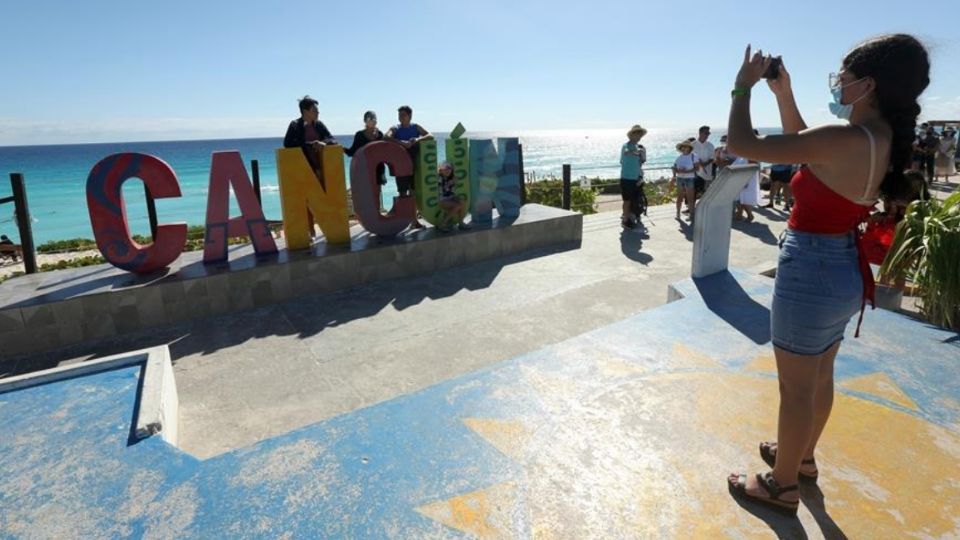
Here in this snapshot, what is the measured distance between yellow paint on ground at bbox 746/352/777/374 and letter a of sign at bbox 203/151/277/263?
5.61 m

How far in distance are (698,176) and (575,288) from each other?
635 centimetres

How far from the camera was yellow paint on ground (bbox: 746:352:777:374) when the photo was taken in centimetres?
394

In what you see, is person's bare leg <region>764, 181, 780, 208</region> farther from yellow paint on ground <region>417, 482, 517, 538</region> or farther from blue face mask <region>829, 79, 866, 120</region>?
yellow paint on ground <region>417, 482, 517, 538</region>

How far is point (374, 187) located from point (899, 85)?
6360 mm

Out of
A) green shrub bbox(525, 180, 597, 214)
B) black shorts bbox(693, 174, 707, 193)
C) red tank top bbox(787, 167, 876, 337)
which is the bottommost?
green shrub bbox(525, 180, 597, 214)

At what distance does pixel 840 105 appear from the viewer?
2.18m

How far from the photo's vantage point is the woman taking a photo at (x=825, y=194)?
2.01m

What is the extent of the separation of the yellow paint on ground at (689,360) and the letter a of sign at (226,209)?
5083 millimetres

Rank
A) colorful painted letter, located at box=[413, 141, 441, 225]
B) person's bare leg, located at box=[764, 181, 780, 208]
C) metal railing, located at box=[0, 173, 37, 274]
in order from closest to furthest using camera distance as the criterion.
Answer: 1. metal railing, located at box=[0, 173, 37, 274]
2. colorful painted letter, located at box=[413, 141, 441, 225]
3. person's bare leg, located at box=[764, 181, 780, 208]

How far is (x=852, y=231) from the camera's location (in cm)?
223

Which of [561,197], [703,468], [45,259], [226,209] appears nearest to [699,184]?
[226,209]

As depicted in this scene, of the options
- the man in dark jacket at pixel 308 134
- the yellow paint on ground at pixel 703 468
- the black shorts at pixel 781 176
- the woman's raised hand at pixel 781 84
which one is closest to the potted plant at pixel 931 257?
the yellow paint on ground at pixel 703 468

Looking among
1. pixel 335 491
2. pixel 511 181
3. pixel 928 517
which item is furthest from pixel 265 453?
pixel 511 181

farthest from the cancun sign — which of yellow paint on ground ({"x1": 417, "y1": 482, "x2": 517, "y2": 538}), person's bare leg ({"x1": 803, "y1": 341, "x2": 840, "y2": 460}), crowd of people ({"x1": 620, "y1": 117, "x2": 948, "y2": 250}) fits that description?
person's bare leg ({"x1": 803, "y1": 341, "x2": 840, "y2": 460})
